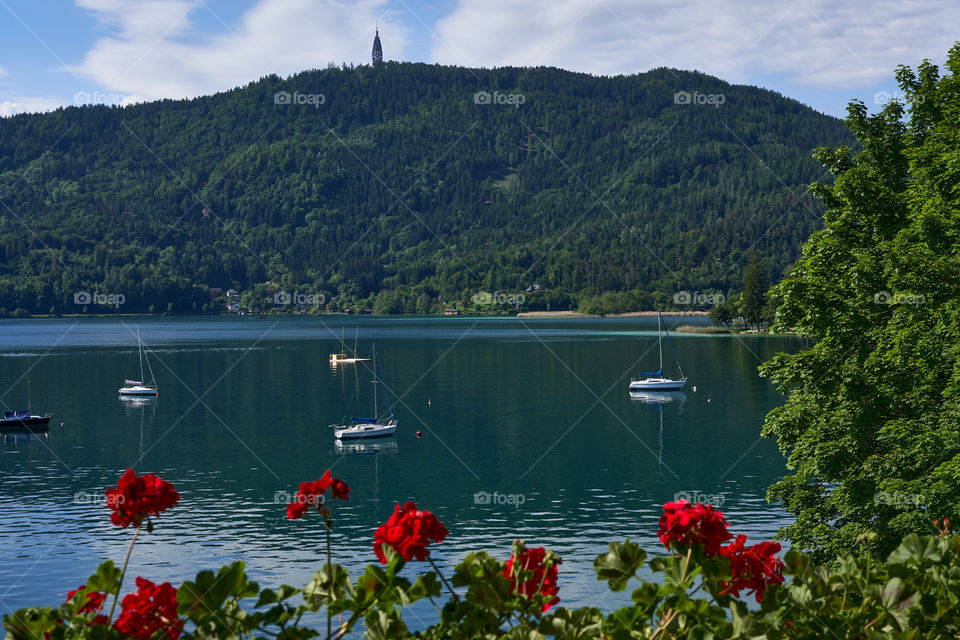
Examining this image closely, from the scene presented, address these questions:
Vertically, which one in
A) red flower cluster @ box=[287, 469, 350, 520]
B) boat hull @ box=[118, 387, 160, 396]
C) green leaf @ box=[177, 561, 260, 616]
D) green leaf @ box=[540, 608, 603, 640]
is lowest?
boat hull @ box=[118, 387, 160, 396]

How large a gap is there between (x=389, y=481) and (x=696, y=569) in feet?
170

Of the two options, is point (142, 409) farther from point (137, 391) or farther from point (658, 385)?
point (658, 385)

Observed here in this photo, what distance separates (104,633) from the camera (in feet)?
20.5

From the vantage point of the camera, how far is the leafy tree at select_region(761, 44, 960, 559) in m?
26.6

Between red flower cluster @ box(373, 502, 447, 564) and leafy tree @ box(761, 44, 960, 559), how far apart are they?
72.2 feet

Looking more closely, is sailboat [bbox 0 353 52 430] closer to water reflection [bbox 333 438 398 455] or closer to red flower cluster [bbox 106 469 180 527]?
water reflection [bbox 333 438 398 455]

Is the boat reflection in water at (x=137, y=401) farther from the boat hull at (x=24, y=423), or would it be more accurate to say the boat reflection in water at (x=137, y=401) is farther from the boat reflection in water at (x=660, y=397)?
the boat reflection in water at (x=660, y=397)

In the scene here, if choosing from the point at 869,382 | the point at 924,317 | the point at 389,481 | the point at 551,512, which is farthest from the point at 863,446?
the point at 389,481

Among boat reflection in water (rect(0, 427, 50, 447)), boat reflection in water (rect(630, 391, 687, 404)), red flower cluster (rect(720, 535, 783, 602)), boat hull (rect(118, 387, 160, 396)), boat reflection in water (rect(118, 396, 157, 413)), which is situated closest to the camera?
red flower cluster (rect(720, 535, 783, 602))

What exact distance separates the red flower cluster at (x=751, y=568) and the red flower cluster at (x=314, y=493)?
3.12m

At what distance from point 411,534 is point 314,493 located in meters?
0.78

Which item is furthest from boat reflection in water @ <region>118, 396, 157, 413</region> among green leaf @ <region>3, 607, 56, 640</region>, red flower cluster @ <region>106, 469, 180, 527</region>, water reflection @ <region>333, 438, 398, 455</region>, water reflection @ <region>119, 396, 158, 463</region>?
red flower cluster @ <region>106, 469, 180, 527</region>

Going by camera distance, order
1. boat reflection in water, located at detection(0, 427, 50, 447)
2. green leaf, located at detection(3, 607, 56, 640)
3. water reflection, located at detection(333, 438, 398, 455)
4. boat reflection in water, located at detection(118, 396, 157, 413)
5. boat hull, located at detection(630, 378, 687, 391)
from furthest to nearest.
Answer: boat hull, located at detection(630, 378, 687, 391) → boat reflection in water, located at detection(118, 396, 157, 413) → boat reflection in water, located at detection(0, 427, 50, 447) → water reflection, located at detection(333, 438, 398, 455) → green leaf, located at detection(3, 607, 56, 640)

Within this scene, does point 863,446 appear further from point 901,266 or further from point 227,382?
point 227,382
